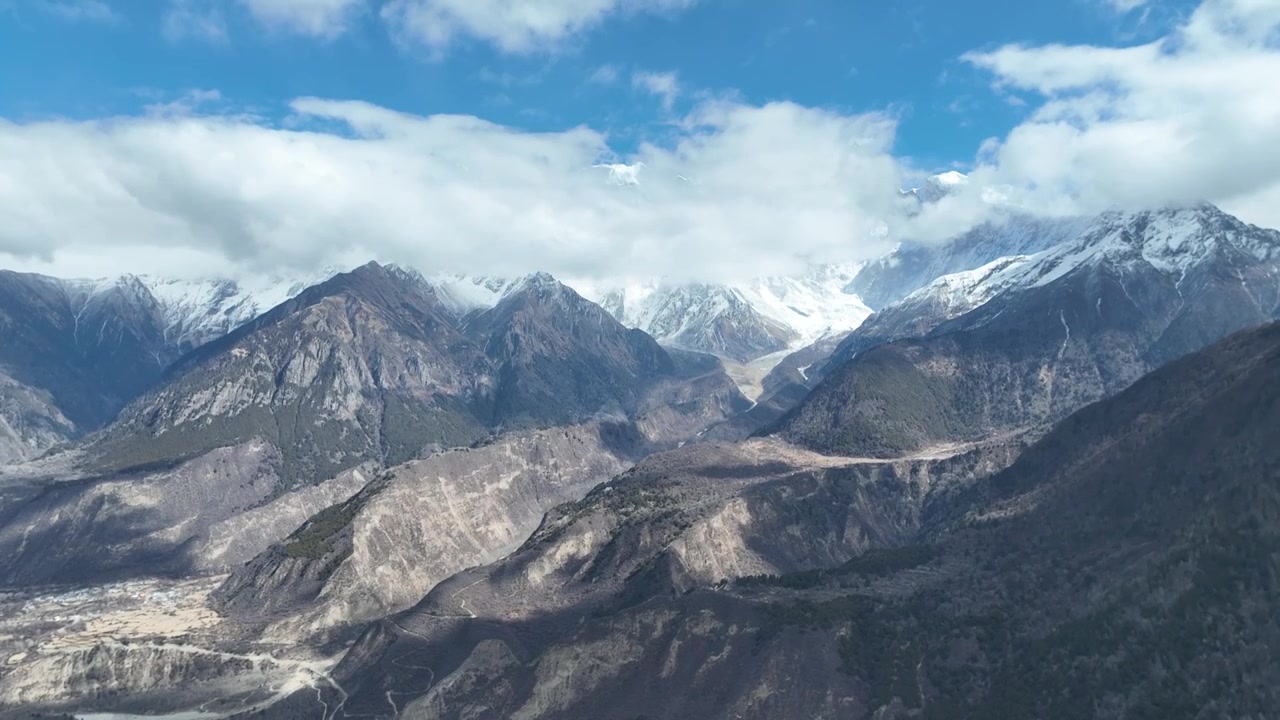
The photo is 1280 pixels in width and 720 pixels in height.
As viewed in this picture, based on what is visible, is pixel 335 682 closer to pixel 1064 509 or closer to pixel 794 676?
pixel 794 676

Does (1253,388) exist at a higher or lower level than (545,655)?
higher

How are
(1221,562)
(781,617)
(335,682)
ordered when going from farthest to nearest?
1. (335,682)
2. (781,617)
3. (1221,562)

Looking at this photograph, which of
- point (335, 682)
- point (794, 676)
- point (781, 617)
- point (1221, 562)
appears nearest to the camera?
point (1221, 562)

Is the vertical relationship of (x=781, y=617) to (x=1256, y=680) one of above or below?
above

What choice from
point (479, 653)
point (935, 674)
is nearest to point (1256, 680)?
point (935, 674)

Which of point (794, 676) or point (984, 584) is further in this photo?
point (984, 584)

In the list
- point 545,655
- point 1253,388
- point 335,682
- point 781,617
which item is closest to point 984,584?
point 781,617

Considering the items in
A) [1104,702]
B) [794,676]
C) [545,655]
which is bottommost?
[1104,702]

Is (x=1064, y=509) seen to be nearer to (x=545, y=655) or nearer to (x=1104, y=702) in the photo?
(x=1104, y=702)

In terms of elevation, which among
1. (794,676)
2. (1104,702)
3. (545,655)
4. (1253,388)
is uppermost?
(1253,388)
